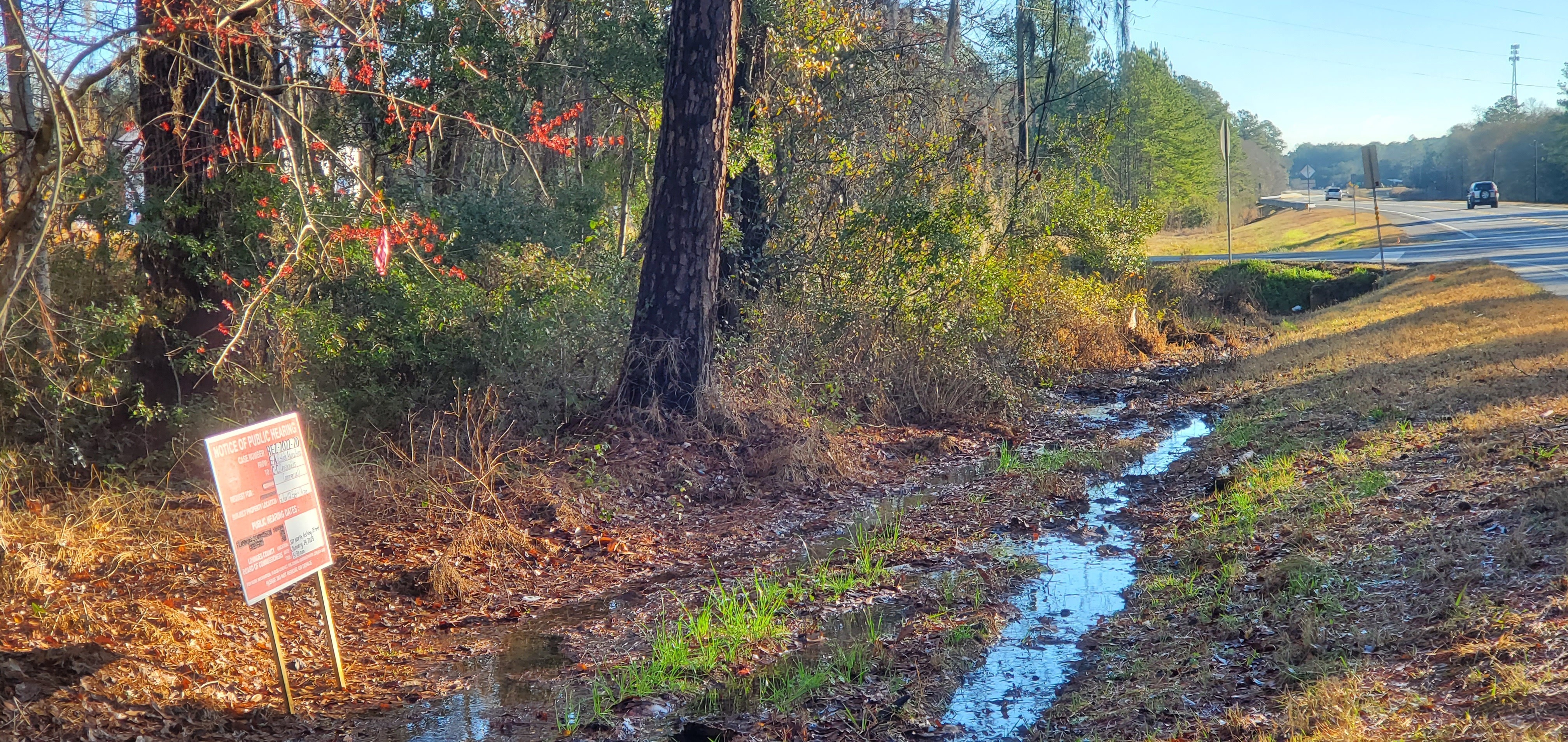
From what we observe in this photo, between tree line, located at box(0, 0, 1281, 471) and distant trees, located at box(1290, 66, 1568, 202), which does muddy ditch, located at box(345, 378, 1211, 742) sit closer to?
tree line, located at box(0, 0, 1281, 471)

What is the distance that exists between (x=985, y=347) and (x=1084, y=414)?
1.77 metres

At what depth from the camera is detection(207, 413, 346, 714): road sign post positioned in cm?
492

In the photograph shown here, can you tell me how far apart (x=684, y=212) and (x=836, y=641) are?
5679mm

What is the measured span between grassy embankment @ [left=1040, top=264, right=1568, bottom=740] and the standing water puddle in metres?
0.18

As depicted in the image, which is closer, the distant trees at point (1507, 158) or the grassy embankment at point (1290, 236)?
the grassy embankment at point (1290, 236)

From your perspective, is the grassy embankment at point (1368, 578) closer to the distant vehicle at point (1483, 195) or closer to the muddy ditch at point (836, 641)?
the muddy ditch at point (836, 641)

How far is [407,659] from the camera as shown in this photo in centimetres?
632

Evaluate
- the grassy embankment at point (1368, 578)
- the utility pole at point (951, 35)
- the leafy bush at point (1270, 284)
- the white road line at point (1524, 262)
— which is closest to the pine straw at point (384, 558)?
the grassy embankment at point (1368, 578)

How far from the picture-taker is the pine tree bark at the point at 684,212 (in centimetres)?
1077

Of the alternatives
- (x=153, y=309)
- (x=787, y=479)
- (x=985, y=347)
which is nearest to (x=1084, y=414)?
(x=985, y=347)

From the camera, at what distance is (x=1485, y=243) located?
30984 mm

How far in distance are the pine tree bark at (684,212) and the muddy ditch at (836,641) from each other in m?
2.56

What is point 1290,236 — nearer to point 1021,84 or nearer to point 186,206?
point 1021,84

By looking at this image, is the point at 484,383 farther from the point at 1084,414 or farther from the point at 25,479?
the point at 1084,414
